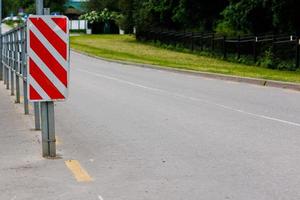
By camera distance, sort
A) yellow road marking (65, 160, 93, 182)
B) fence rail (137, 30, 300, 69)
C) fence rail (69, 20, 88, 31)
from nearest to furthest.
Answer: yellow road marking (65, 160, 93, 182) < fence rail (137, 30, 300, 69) < fence rail (69, 20, 88, 31)

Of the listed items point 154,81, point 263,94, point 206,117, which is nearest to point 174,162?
point 206,117

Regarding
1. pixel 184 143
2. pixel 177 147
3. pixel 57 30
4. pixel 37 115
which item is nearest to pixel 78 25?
pixel 37 115

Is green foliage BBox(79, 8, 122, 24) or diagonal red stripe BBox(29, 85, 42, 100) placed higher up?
green foliage BBox(79, 8, 122, 24)

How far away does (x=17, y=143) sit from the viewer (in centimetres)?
982

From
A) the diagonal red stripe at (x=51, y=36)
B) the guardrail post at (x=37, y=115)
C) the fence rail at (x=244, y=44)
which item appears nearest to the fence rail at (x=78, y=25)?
the fence rail at (x=244, y=44)

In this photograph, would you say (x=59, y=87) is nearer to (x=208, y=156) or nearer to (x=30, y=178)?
(x=30, y=178)

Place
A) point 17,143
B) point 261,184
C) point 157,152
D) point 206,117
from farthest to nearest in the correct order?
1. point 206,117
2. point 17,143
3. point 157,152
4. point 261,184

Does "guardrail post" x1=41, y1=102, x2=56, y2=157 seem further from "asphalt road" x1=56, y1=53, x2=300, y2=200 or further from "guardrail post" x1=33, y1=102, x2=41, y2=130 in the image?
"guardrail post" x1=33, y1=102, x2=41, y2=130

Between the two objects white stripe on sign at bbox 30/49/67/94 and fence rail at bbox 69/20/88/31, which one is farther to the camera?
fence rail at bbox 69/20/88/31

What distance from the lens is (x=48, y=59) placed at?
827 cm

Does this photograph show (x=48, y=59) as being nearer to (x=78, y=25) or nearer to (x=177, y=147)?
(x=177, y=147)

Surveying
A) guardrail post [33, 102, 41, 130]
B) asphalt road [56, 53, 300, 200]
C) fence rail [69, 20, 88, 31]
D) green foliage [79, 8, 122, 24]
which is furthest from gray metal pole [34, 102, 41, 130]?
fence rail [69, 20, 88, 31]

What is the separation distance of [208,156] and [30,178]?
97.0 inches

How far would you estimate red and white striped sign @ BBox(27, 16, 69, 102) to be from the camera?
8.20 metres
